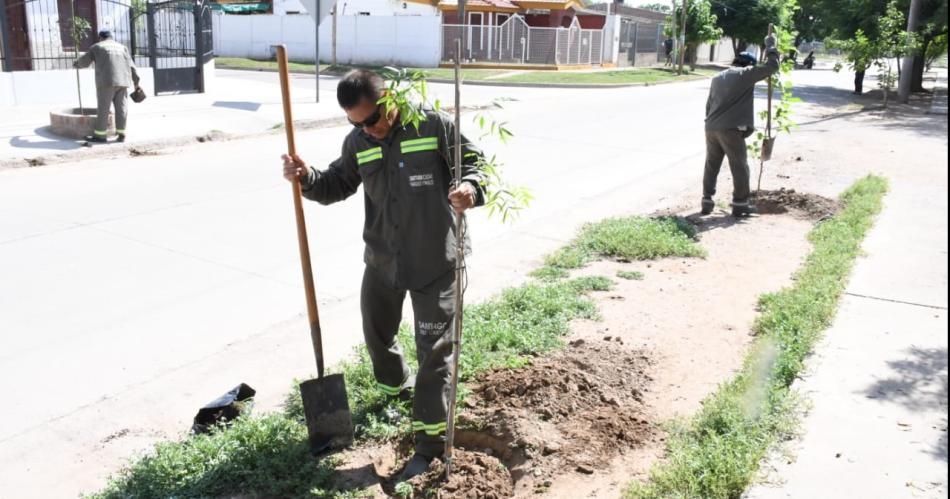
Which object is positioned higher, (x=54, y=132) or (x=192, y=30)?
(x=192, y=30)

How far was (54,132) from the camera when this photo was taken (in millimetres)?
13250

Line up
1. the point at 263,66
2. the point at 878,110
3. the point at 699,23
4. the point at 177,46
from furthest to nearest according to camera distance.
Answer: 1. the point at 699,23
2. the point at 263,66
3. the point at 878,110
4. the point at 177,46

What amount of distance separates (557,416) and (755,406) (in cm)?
100

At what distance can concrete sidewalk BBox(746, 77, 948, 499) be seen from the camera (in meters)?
3.53

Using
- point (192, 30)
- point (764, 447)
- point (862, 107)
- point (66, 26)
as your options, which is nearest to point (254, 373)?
point (764, 447)

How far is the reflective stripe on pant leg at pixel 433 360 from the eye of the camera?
3.76 meters

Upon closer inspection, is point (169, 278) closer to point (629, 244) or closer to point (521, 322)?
point (521, 322)

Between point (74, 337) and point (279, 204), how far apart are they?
3946 mm

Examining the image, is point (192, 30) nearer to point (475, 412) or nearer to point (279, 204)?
point (279, 204)

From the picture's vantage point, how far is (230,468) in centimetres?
368

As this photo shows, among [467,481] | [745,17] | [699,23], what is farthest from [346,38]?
→ [467,481]

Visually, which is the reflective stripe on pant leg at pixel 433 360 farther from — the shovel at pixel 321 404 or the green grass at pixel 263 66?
the green grass at pixel 263 66

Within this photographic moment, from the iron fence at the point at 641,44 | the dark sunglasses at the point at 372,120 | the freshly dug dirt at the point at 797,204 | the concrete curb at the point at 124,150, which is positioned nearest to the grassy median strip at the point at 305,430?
the dark sunglasses at the point at 372,120

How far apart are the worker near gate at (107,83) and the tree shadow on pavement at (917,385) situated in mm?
11609
